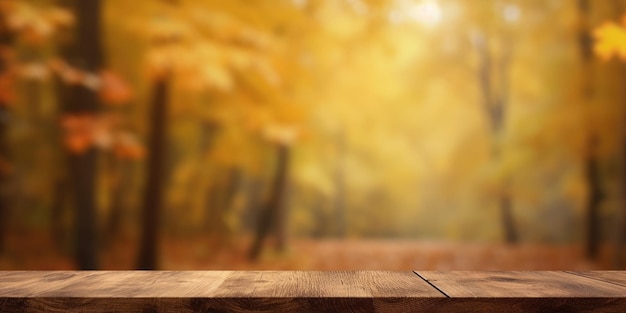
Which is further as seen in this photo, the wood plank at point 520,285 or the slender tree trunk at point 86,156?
the slender tree trunk at point 86,156

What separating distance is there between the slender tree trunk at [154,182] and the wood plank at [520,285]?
3807 millimetres

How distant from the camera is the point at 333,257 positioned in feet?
18.7

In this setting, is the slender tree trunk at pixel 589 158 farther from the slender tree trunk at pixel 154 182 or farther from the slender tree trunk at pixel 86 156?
the slender tree trunk at pixel 86 156

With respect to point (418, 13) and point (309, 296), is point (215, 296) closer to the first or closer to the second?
point (309, 296)

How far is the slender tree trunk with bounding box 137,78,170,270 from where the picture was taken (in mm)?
4488

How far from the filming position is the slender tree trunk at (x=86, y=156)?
4.20 m

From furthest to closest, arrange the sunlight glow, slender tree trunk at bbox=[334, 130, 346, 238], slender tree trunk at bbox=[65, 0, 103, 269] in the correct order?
slender tree trunk at bbox=[334, 130, 346, 238], the sunlight glow, slender tree trunk at bbox=[65, 0, 103, 269]

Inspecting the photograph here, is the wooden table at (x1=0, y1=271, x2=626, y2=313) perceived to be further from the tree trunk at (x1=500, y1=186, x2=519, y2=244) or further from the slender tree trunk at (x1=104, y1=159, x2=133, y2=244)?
the slender tree trunk at (x1=104, y1=159, x2=133, y2=244)

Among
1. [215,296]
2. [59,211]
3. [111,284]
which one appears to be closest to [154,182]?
[59,211]

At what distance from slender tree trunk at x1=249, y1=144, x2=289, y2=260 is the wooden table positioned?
4.74m

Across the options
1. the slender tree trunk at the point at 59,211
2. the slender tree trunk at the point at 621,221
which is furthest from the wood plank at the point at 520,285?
the slender tree trunk at the point at 59,211

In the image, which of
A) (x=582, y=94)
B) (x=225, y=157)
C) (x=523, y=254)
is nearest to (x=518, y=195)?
(x=523, y=254)

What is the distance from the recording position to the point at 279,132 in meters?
4.99

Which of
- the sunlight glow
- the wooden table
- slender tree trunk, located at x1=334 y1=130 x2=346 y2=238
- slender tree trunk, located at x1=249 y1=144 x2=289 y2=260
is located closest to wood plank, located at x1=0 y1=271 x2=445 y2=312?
the wooden table
